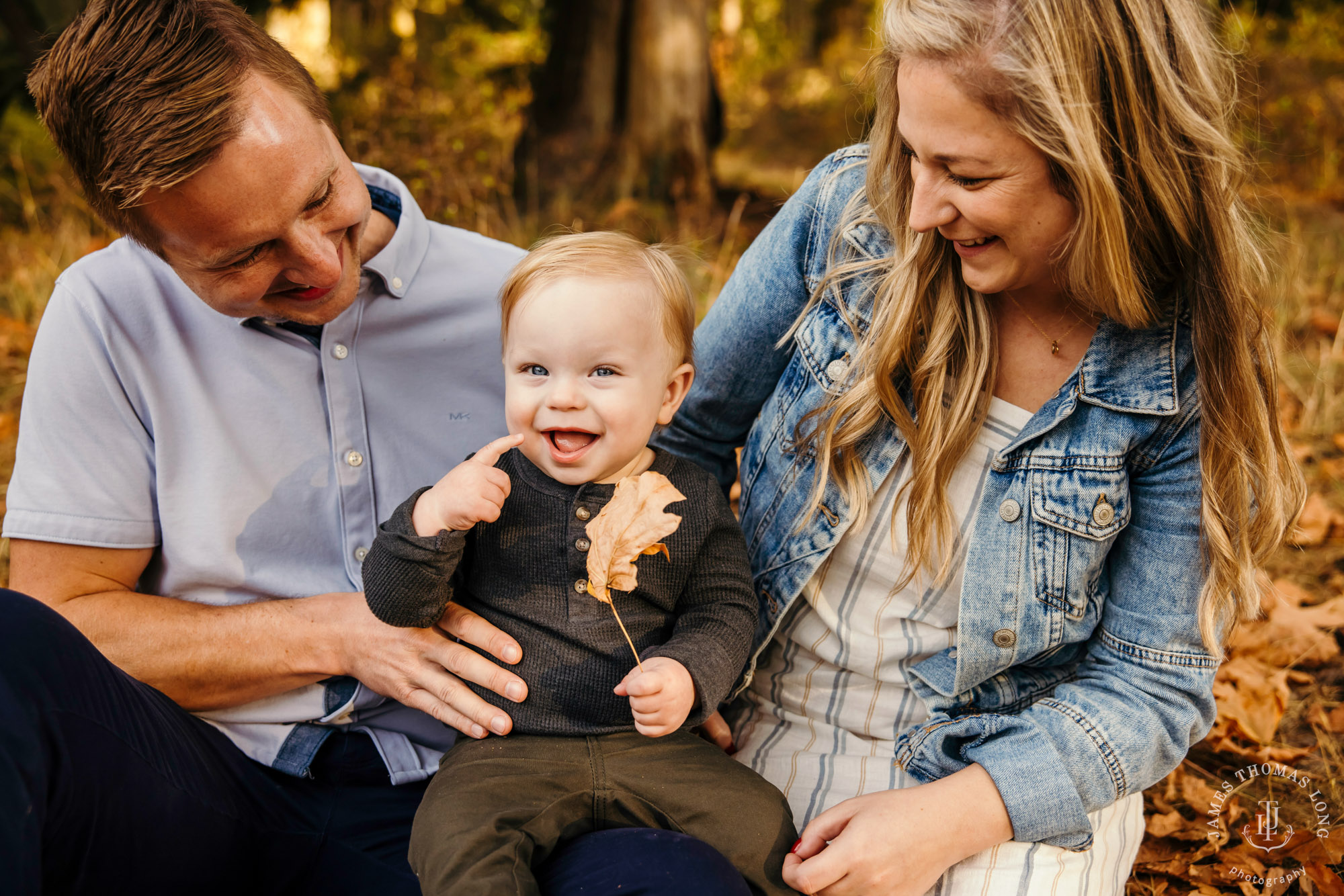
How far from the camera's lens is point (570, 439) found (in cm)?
172

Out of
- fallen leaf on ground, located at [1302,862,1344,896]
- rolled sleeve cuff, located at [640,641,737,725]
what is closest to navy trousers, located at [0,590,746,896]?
rolled sleeve cuff, located at [640,641,737,725]

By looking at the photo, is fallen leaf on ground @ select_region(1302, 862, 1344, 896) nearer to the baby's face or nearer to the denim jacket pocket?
the denim jacket pocket

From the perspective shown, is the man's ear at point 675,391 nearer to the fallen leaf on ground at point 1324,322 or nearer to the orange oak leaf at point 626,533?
the orange oak leaf at point 626,533

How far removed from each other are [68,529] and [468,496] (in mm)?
803

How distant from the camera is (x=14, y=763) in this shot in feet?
4.42

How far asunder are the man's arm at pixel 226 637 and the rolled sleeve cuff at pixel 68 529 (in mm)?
22

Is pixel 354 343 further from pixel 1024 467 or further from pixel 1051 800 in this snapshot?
pixel 1051 800

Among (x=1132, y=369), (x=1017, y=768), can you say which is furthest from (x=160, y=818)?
(x=1132, y=369)

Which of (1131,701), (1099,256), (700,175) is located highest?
(1099,256)

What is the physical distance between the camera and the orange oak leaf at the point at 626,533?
5.36 feet

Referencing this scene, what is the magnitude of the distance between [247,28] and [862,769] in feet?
5.87

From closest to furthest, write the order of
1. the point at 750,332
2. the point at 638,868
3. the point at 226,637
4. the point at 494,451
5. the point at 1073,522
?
1. the point at 638,868
2. the point at 494,451
3. the point at 1073,522
4. the point at 226,637
5. the point at 750,332

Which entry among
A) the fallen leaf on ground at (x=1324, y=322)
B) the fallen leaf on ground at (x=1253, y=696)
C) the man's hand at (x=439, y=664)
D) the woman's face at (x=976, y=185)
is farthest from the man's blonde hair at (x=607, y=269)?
the fallen leaf on ground at (x=1324, y=322)

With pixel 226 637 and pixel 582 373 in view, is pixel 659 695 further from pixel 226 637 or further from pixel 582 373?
pixel 226 637
